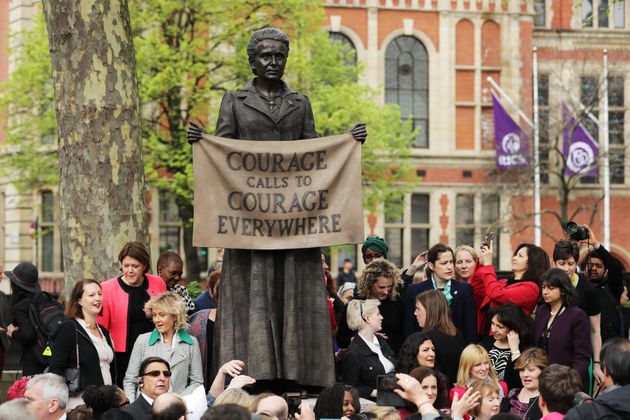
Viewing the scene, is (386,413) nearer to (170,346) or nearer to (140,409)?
(140,409)

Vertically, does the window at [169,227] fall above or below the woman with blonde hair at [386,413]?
above

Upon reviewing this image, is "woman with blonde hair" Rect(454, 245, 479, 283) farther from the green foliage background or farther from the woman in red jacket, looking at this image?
the green foliage background

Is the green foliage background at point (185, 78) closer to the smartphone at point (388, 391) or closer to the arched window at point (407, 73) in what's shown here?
the arched window at point (407, 73)

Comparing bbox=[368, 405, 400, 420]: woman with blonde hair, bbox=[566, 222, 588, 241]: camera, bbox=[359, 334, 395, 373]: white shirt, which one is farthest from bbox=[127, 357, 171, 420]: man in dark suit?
bbox=[566, 222, 588, 241]: camera

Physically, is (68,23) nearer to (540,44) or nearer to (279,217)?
(279,217)

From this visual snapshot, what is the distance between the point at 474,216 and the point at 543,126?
421 centimetres

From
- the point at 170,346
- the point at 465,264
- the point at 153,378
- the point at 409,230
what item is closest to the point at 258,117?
the point at 170,346

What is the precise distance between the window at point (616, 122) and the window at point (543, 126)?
7.12 ft

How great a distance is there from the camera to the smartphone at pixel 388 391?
727cm

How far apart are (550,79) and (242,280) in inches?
1423

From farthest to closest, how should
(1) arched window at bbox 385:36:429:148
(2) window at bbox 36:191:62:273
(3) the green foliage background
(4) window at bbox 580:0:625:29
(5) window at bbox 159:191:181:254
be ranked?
(4) window at bbox 580:0:625:29 → (1) arched window at bbox 385:36:429:148 → (5) window at bbox 159:191:181:254 → (2) window at bbox 36:191:62:273 → (3) the green foliage background

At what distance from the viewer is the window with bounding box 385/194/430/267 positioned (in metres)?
42.2

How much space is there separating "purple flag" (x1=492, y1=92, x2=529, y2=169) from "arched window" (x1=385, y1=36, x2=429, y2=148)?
4166 millimetres

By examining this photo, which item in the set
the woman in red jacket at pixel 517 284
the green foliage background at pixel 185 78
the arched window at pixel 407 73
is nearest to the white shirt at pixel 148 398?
the woman in red jacket at pixel 517 284
